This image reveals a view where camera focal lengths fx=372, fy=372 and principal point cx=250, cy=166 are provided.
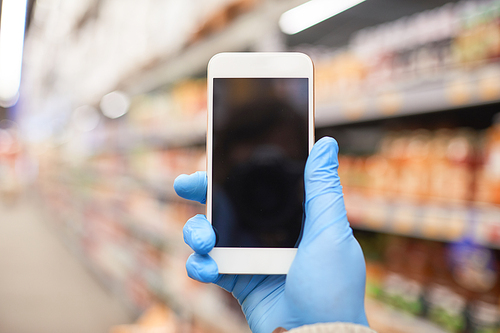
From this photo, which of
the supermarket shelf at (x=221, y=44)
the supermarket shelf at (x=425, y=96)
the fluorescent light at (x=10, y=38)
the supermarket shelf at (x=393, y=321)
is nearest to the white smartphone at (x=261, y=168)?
the supermarket shelf at (x=425, y=96)

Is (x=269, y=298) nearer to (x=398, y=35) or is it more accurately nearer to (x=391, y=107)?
(x=391, y=107)

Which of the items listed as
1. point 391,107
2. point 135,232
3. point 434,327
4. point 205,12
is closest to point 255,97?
point 391,107

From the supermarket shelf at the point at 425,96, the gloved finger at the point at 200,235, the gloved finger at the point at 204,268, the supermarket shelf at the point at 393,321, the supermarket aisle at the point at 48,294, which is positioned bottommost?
the supermarket aisle at the point at 48,294

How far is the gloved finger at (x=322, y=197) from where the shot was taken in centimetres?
75

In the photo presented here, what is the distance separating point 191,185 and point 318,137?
1.13m

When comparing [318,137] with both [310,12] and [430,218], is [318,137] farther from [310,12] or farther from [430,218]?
[430,218]

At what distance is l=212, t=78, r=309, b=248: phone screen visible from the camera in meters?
0.78

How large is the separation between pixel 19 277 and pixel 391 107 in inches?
167

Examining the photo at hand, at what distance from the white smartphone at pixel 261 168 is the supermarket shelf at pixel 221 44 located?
962 millimetres

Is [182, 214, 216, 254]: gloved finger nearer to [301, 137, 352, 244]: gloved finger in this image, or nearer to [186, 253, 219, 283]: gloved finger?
[186, 253, 219, 283]: gloved finger

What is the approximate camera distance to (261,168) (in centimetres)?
77

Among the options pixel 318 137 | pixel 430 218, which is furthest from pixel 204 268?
pixel 318 137

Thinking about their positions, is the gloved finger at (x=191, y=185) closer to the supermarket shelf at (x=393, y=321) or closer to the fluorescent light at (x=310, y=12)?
the supermarket shelf at (x=393, y=321)

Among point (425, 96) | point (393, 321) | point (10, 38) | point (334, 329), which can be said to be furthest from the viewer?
point (10, 38)
